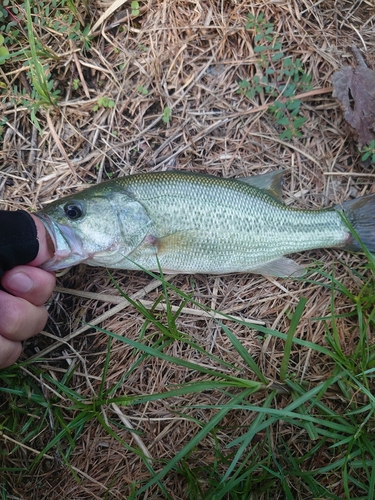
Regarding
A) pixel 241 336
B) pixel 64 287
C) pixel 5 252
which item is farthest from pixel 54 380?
pixel 241 336

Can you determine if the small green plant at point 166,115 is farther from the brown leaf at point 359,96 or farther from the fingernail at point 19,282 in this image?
the fingernail at point 19,282

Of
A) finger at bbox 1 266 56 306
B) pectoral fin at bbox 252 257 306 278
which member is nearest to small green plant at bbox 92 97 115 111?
finger at bbox 1 266 56 306

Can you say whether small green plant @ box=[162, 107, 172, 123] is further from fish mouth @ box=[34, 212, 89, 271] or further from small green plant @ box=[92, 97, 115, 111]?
fish mouth @ box=[34, 212, 89, 271]

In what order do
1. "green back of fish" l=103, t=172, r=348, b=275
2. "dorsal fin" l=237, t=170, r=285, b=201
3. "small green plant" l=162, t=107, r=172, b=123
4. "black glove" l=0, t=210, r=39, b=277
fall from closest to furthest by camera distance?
"black glove" l=0, t=210, r=39, b=277
"green back of fish" l=103, t=172, r=348, b=275
"dorsal fin" l=237, t=170, r=285, b=201
"small green plant" l=162, t=107, r=172, b=123

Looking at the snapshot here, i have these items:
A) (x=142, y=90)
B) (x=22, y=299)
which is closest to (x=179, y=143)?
(x=142, y=90)

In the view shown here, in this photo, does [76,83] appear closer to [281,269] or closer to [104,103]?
[104,103]

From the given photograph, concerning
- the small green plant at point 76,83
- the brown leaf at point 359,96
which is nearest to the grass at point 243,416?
the brown leaf at point 359,96
